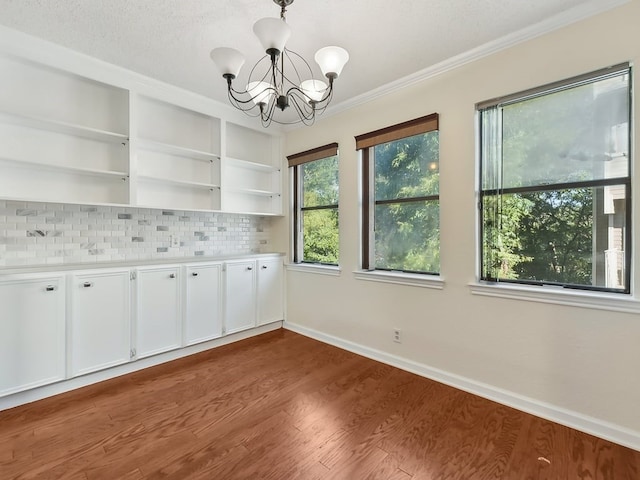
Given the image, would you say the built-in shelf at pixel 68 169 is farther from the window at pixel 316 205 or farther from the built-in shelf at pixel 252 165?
the window at pixel 316 205

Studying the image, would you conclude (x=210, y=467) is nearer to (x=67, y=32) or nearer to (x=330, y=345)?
(x=330, y=345)

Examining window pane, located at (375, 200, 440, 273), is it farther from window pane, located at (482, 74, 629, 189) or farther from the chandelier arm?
the chandelier arm

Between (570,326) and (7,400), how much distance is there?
3.97m

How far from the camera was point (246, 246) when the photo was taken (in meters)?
4.11

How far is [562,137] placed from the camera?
2.08 meters

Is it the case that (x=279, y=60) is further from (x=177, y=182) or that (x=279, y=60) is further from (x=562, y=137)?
(x=562, y=137)

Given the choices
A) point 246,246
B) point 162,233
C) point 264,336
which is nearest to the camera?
point 162,233

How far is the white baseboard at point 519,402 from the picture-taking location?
183 cm

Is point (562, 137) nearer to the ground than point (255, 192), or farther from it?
farther from it

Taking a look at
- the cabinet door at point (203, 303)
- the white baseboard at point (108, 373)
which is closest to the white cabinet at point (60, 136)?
the cabinet door at point (203, 303)

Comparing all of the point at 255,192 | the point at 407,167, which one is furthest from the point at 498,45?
the point at 255,192

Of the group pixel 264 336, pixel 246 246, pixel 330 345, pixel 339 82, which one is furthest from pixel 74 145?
pixel 330 345

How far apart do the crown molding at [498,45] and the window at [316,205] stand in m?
0.73

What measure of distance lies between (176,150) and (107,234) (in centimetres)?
108
